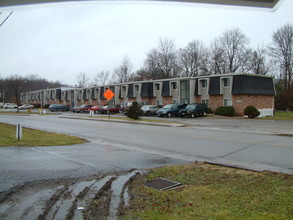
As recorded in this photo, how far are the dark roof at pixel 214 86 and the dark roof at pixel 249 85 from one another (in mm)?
2533

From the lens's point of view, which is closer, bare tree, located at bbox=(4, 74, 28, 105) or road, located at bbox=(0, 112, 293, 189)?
road, located at bbox=(0, 112, 293, 189)

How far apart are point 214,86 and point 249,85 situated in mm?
4825

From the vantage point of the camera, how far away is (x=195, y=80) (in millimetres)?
42469

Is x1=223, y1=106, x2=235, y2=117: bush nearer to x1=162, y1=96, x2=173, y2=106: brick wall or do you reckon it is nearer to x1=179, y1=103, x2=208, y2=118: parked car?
x1=179, y1=103, x2=208, y2=118: parked car

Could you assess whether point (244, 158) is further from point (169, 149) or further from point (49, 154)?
point (49, 154)

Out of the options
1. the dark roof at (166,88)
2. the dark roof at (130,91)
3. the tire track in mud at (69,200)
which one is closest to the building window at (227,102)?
the dark roof at (166,88)

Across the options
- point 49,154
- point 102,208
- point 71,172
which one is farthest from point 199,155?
point 102,208

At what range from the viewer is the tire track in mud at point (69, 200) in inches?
179

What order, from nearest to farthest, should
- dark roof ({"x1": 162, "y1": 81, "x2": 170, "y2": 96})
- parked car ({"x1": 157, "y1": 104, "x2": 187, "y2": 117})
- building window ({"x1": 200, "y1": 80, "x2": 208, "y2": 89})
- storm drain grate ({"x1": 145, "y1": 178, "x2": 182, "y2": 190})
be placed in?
storm drain grate ({"x1": 145, "y1": 178, "x2": 182, "y2": 190})
parked car ({"x1": 157, "y1": 104, "x2": 187, "y2": 117})
building window ({"x1": 200, "y1": 80, "x2": 208, "y2": 89})
dark roof ({"x1": 162, "y1": 81, "x2": 170, "y2": 96})

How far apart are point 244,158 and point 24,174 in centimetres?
695

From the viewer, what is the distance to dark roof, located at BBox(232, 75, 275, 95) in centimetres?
3622

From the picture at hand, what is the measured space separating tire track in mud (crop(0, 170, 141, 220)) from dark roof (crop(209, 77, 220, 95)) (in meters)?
34.1

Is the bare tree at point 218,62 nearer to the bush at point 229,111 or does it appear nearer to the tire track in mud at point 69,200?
the bush at point 229,111

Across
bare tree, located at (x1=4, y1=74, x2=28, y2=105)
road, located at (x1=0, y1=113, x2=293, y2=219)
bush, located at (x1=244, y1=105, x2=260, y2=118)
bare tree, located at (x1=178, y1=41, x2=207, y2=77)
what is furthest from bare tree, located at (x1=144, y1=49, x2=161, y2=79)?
road, located at (x1=0, y1=113, x2=293, y2=219)
